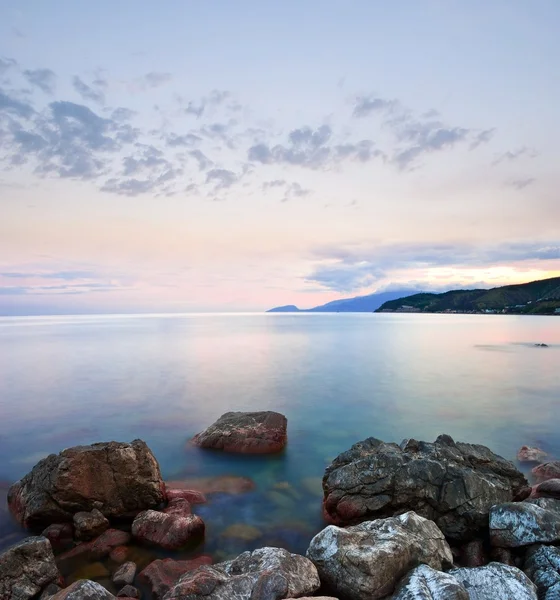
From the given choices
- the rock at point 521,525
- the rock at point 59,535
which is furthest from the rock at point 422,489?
the rock at point 59,535

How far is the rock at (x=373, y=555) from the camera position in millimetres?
6453

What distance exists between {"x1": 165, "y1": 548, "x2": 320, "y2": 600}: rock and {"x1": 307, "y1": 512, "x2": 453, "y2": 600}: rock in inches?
16.1

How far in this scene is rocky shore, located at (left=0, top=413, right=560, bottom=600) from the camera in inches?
253

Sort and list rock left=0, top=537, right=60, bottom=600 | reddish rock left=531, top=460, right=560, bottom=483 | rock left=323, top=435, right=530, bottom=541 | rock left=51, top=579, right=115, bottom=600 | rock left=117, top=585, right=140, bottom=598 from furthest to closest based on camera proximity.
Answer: reddish rock left=531, top=460, right=560, bottom=483
rock left=323, top=435, right=530, bottom=541
rock left=117, top=585, right=140, bottom=598
rock left=0, top=537, right=60, bottom=600
rock left=51, top=579, right=115, bottom=600

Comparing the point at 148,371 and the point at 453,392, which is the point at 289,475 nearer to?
the point at 453,392

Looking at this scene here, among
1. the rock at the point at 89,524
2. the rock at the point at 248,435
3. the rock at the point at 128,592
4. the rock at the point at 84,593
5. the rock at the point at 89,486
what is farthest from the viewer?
the rock at the point at 248,435

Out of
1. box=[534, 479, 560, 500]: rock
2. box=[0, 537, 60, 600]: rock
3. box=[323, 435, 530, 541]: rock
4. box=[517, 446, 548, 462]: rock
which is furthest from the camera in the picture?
box=[517, 446, 548, 462]: rock

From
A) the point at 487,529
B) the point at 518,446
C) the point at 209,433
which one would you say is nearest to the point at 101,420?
the point at 209,433

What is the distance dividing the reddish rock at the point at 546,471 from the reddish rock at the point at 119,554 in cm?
1242

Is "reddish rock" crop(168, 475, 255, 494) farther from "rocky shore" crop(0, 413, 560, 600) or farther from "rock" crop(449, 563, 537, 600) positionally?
"rock" crop(449, 563, 537, 600)

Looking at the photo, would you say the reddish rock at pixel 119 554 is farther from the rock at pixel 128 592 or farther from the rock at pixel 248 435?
the rock at pixel 248 435

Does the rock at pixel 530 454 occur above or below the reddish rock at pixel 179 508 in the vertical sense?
below

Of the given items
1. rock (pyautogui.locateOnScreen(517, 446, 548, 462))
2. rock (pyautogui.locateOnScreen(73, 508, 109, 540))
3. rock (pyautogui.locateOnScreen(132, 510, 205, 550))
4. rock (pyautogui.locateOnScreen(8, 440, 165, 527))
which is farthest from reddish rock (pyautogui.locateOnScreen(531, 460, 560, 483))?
rock (pyautogui.locateOnScreen(73, 508, 109, 540))

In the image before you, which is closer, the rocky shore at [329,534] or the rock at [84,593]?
the rock at [84,593]
